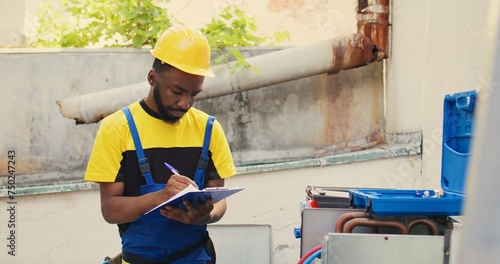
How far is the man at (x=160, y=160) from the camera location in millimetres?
2939

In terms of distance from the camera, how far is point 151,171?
3000 mm

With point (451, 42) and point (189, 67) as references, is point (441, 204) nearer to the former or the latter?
point (189, 67)

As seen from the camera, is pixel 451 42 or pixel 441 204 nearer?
pixel 441 204

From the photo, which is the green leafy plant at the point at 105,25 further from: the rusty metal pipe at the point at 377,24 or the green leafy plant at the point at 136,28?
the rusty metal pipe at the point at 377,24

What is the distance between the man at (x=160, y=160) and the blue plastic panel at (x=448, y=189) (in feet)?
2.24

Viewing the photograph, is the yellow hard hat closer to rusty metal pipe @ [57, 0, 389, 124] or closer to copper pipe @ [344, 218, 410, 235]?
copper pipe @ [344, 218, 410, 235]

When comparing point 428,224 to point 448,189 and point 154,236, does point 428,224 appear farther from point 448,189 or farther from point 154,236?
point 154,236

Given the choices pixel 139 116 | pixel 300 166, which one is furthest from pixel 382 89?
pixel 139 116

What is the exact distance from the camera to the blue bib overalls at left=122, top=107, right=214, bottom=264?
298cm

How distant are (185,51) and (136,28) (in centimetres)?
343

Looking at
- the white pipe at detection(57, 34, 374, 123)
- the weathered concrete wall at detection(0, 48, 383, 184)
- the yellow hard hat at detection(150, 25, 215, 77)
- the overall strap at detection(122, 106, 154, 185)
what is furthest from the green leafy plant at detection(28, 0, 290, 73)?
the overall strap at detection(122, 106, 154, 185)

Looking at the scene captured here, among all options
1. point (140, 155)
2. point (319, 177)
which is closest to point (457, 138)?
point (140, 155)

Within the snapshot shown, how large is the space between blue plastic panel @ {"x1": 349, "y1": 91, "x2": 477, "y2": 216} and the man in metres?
0.68

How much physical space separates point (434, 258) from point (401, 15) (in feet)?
11.6
